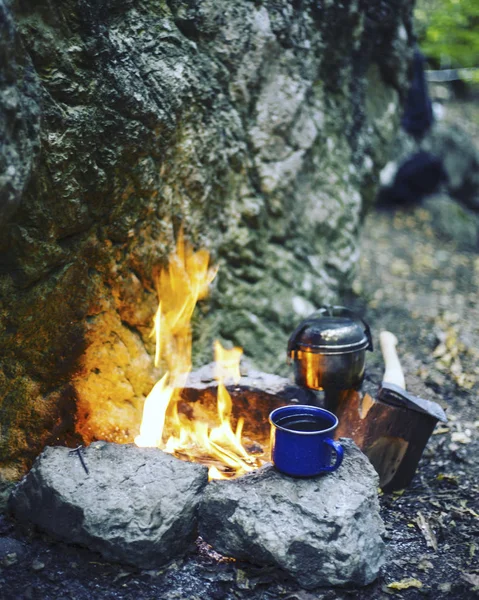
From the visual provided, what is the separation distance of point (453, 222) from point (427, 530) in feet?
23.6

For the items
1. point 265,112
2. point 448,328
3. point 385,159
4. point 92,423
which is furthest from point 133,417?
point 385,159

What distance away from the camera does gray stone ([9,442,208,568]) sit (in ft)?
8.85

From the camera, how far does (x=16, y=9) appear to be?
2.71 metres

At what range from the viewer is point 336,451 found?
2867 mm

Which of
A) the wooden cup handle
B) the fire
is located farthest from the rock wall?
the wooden cup handle

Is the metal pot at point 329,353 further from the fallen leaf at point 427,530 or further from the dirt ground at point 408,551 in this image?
the fallen leaf at point 427,530

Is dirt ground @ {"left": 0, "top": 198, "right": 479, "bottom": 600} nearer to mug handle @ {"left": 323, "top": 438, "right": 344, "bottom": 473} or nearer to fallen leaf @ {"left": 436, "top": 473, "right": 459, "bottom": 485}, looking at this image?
fallen leaf @ {"left": 436, "top": 473, "right": 459, "bottom": 485}

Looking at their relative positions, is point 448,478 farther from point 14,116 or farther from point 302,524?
point 14,116

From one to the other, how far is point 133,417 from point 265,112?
2764mm

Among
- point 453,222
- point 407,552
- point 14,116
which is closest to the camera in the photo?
point 14,116

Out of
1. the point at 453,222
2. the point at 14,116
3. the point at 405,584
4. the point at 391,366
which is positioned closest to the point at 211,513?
the point at 405,584

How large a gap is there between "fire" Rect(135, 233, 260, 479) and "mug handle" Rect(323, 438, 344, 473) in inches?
23.0

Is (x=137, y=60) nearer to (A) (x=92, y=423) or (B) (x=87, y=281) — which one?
(B) (x=87, y=281)

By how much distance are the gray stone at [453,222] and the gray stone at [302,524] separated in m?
7.11
